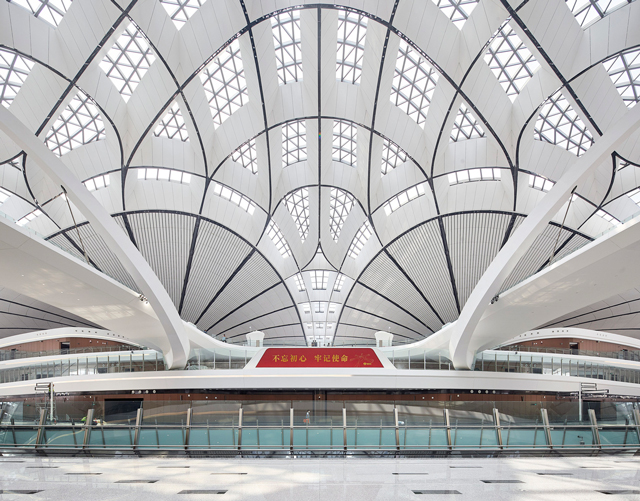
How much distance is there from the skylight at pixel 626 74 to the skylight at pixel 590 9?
2.94m

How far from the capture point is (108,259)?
109ft

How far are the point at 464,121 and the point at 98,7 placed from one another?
21068mm

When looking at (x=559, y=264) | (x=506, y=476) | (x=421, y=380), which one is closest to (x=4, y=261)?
(x=506, y=476)

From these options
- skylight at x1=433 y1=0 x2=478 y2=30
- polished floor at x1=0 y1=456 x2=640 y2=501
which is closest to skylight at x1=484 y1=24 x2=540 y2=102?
skylight at x1=433 y1=0 x2=478 y2=30

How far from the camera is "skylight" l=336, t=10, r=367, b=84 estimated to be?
24625 millimetres

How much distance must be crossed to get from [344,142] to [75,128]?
18238 mm

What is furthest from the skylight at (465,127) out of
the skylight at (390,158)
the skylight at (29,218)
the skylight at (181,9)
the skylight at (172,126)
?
the skylight at (29,218)

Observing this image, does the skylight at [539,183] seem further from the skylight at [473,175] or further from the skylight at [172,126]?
the skylight at [172,126]

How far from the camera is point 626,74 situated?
73.6 feet

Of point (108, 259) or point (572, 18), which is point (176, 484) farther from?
point (108, 259)

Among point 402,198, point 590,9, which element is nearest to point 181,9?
point 590,9

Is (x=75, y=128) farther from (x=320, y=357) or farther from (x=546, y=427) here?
(x=546, y=427)

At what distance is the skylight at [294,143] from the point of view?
33906mm

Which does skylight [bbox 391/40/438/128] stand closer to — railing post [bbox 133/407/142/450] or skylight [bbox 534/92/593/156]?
skylight [bbox 534/92/593/156]
